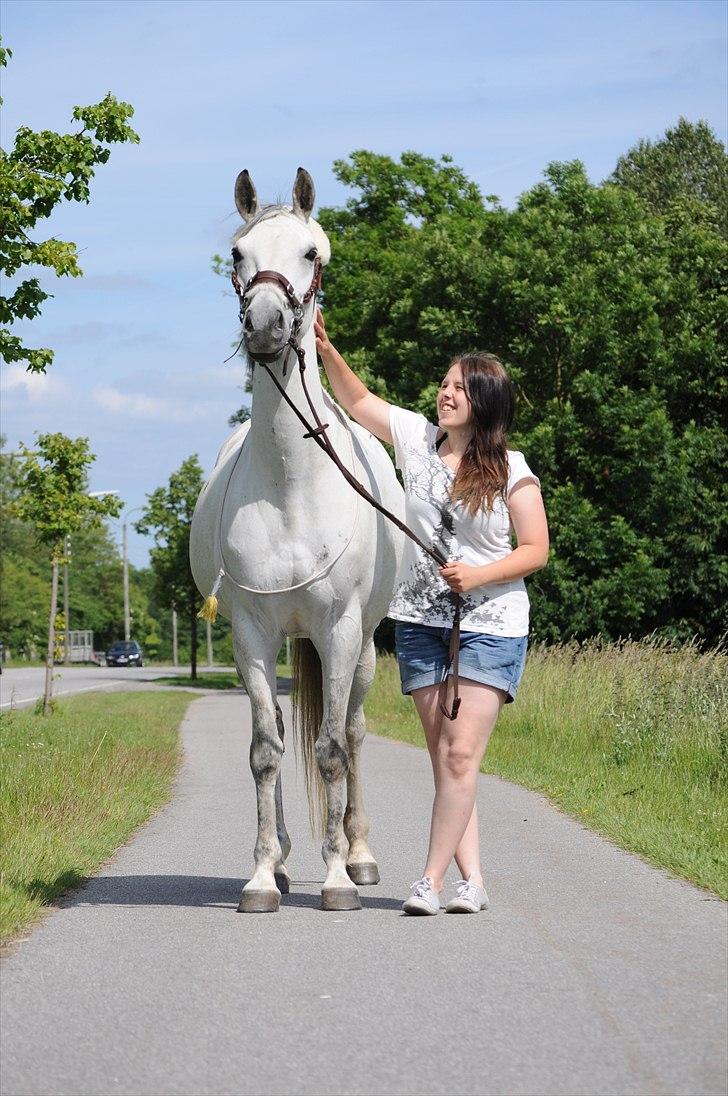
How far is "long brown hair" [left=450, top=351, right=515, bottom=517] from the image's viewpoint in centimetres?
630

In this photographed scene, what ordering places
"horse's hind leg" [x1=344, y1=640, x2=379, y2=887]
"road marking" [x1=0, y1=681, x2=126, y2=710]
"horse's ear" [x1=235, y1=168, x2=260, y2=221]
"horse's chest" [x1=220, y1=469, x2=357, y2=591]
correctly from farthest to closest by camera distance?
"road marking" [x1=0, y1=681, x2=126, y2=710], "horse's hind leg" [x1=344, y1=640, x2=379, y2=887], "horse's ear" [x1=235, y1=168, x2=260, y2=221], "horse's chest" [x1=220, y1=469, x2=357, y2=591]

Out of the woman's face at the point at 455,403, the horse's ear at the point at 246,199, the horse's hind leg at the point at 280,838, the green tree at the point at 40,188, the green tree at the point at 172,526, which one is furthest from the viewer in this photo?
the green tree at the point at 172,526

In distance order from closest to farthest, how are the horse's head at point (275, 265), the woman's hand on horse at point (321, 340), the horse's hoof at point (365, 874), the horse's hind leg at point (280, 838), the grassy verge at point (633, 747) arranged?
the horse's head at point (275, 265)
the woman's hand on horse at point (321, 340)
the horse's hind leg at point (280, 838)
the horse's hoof at point (365, 874)
the grassy verge at point (633, 747)

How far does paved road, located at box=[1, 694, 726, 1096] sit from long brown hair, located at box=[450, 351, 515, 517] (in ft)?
5.73

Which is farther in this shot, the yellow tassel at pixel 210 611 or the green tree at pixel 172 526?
the green tree at pixel 172 526

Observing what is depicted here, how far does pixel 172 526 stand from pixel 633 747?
34.9m

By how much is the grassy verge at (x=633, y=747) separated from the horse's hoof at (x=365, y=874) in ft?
4.66

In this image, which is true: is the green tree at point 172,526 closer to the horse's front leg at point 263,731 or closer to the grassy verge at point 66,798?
the grassy verge at point 66,798

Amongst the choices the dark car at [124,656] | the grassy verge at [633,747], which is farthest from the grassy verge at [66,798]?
the dark car at [124,656]

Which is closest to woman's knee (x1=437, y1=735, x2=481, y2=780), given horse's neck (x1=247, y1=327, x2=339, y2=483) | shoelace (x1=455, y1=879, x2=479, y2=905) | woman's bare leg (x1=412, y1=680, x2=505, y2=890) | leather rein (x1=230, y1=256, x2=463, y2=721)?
woman's bare leg (x1=412, y1=680, x2=505, y2=890)

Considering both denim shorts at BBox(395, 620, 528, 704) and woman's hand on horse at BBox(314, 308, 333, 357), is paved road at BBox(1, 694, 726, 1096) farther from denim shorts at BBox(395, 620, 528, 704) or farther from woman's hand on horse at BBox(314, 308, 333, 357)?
woman's hand on horse at BBox(314, 308, 333, 357)

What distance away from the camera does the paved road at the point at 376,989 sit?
393 cm

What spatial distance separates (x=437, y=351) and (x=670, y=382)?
467 cm

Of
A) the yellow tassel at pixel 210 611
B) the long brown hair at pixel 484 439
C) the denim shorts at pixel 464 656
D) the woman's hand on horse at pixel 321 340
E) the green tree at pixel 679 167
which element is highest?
the green tree at pixel 679 167
